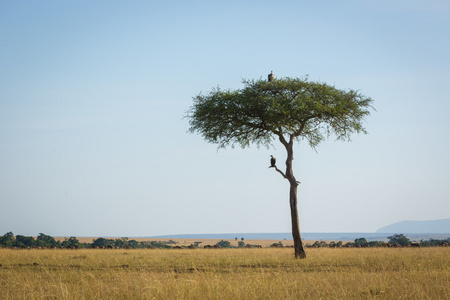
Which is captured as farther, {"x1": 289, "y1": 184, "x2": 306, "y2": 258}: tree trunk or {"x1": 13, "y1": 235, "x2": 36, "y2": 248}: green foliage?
{"x1": 13, "y1": 235, "x2": 36, "y2": 248}: green foliage

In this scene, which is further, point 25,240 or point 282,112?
point 25,240

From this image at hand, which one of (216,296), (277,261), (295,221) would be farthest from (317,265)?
(216,296)

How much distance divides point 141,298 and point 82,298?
4.12 ft

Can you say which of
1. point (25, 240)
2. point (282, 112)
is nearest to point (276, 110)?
point (282, 112)

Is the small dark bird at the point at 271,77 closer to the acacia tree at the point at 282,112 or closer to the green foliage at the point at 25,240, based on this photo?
the acacia tree at the point at 282,112

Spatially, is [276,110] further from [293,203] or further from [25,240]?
[25,240]

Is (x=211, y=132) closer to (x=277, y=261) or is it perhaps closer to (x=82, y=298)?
(x=277, y=261)

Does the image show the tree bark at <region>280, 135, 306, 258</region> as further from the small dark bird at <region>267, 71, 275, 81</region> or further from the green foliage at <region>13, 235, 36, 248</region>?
the green foliage at <region>13, 235, 36, 248</region>

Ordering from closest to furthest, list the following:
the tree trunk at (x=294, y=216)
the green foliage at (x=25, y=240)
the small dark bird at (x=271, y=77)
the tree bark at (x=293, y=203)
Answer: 1. the tree bark at (x=293, y=203)
2. the tree trunk at (x=294, y=216)
3. the small dark bird at (x=271, y=77)
4. the green foliage at (x=25, y=240)

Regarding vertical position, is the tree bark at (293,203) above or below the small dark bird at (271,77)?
below

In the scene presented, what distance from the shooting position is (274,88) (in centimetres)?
2528

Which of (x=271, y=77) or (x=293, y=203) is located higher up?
(x=271, y=77)

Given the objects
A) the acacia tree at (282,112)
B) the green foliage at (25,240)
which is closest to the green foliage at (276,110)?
the acacia tree at (282,112)

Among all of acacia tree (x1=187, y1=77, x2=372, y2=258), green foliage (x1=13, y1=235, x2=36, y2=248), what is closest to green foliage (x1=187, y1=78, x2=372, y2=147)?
acacia tree (x1=187, y1=77, x2=372, y2=258)
